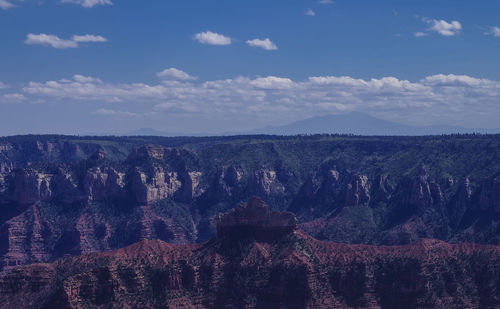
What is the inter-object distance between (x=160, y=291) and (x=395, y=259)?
45.7m

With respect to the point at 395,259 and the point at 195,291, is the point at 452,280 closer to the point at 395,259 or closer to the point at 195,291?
the point at 395,259

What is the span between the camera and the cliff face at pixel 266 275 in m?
152

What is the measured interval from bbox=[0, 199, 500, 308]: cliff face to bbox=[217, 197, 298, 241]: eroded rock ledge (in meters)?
0.20

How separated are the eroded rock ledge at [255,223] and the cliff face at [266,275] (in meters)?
0.20

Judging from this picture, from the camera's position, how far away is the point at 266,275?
16125 centimetres

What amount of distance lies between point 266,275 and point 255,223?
12.9 meters

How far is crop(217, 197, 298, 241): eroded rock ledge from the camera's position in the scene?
168625 mm

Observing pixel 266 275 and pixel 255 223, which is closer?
pixel 266 275

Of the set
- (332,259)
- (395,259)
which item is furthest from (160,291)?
(395,259)

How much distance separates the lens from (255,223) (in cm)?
17000

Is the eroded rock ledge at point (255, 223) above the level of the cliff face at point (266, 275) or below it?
above

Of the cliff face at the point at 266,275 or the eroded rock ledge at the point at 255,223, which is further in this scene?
the eroded rock ledge at the point at 255,223

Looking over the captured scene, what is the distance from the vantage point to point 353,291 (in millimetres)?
158875

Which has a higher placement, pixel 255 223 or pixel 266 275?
pixel 255 223
